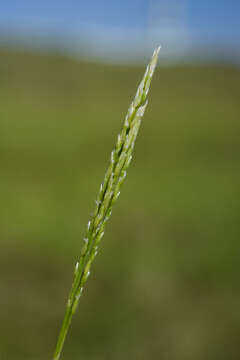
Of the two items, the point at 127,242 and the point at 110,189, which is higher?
the point at 127,242

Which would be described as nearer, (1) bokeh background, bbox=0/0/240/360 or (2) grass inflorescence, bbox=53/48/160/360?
(2) grass inflorescence, bbox=53/48/160/360

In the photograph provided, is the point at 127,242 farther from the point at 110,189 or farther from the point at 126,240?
the point at 110,189

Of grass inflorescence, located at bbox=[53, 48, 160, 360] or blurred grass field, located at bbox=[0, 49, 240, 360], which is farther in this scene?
blurred grass field, located at bbox=[0, 49, 240, 360]

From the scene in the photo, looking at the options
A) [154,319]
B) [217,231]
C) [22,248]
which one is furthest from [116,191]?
[217,231]

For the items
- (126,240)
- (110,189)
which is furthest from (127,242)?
(110,189)

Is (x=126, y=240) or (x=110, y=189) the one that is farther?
(x=126, y=240)
